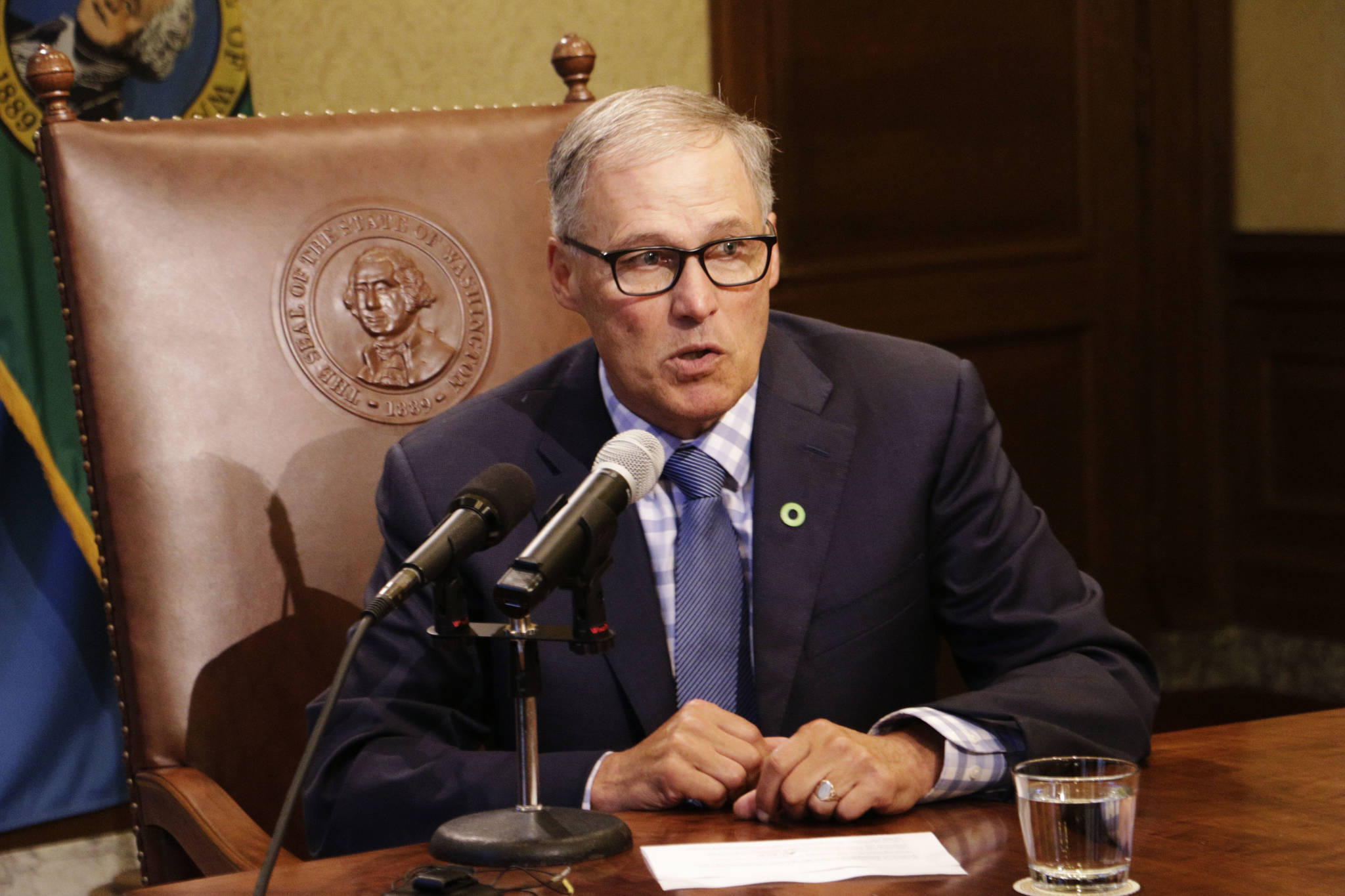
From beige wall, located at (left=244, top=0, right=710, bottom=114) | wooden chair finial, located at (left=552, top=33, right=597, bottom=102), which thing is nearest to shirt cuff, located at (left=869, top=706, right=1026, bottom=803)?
wooden chair finial, located at (left=552, top=33, right=597, bottom=102)

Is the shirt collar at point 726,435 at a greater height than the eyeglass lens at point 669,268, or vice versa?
the eyeglass lens at point 669,268

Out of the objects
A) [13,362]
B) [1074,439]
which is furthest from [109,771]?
[1074,439]

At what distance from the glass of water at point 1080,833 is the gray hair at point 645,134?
0.84m

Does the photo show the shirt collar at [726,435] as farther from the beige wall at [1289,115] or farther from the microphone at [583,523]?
the beige wall at [1289,115]

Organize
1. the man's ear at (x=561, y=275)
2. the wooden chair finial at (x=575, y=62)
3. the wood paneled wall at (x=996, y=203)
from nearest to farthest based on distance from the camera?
1. the man's ear at (x=561, y=275)
2. the wooden chair finial at (x=575, y=62)
3. the wood paneled wall at (x=996, y=203)

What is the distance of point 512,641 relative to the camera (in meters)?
1.24

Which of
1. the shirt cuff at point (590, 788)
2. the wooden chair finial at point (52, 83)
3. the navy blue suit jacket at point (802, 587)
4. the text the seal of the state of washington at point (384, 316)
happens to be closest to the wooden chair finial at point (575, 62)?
the text the seal of the state of washington at point (384, 316)

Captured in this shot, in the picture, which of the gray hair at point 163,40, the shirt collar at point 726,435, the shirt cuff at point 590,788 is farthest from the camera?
the gray hair at point 163,40

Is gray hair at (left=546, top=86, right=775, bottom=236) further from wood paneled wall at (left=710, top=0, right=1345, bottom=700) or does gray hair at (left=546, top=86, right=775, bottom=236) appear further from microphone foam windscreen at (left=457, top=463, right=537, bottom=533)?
wood paneled wall at (left=710, top=0, right=1345, bottom=700)

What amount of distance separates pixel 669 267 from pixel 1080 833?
807 mm

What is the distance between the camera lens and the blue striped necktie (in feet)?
5.76

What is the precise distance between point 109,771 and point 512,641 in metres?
1.63

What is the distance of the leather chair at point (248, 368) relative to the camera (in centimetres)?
200

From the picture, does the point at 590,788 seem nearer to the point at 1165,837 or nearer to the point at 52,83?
the point at 1165,837
